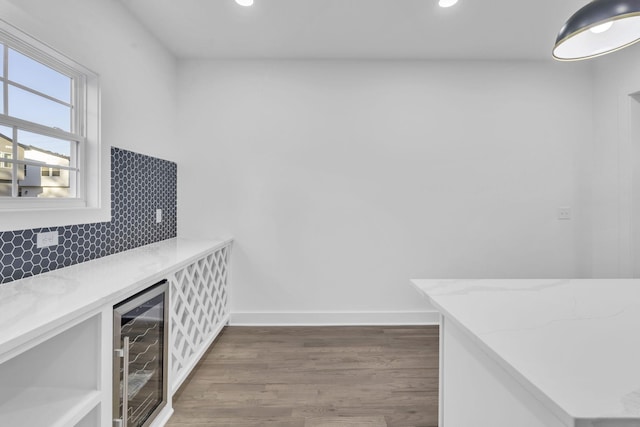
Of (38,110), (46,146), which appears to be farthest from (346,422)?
(38,110)

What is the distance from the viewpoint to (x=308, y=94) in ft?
10.3

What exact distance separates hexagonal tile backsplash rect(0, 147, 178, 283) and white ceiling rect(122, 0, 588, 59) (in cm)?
111

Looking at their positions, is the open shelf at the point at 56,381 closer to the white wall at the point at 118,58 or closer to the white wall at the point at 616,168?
the white wall at the point at 118,58

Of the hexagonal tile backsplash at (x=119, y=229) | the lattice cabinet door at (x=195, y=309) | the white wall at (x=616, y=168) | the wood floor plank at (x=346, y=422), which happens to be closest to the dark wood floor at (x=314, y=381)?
the wood floor plank at (x=346, y=422)

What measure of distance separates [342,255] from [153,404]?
6.40ft

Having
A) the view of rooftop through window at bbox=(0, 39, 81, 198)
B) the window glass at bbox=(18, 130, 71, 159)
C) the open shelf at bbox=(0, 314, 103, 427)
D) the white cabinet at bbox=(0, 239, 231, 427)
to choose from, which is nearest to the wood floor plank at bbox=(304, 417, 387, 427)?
the white cabinet at bbox=(0, 239, 231, 427)

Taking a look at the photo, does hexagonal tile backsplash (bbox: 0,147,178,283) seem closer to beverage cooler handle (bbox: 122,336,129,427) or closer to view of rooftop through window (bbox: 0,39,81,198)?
view of rooftop through window (bbox: 0,39,81,198)

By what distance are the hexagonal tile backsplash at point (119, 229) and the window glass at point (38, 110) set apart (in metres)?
0.36

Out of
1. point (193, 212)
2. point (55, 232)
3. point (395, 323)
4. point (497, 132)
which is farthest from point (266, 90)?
point (395, 323)

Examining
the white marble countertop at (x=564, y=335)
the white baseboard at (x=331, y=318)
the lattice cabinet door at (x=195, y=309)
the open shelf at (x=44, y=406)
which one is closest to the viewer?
the white marble countertop at (x=564, y=335)

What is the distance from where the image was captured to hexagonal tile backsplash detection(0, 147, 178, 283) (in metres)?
1.51

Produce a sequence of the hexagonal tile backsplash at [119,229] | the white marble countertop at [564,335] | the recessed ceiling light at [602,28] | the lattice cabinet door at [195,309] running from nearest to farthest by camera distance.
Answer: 1. the white marble countertop at [564,335]
2. the recessed ceiling light at [602,28]
3. the hexagonal tile backsplash at [119,229]
4. the lattice cabinet door at [195,309]

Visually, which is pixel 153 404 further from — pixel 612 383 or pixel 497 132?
pixel 497 132

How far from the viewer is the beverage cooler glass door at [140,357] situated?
1.33m
